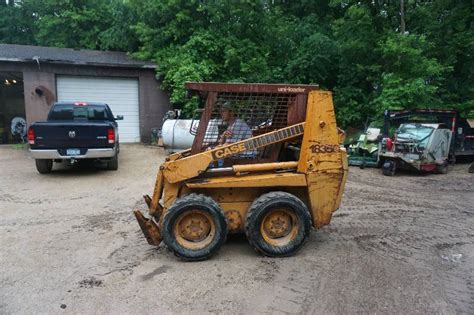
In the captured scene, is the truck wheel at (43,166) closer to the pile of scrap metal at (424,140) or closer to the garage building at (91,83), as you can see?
the garage building at (91,83)

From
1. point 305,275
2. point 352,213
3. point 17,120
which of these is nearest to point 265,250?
point 305,275

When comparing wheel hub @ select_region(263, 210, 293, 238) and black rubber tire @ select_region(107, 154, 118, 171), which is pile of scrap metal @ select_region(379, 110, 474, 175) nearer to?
wheel hub @ select_region(263, 210, 293, 238)

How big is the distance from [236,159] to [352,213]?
2935 millimetres

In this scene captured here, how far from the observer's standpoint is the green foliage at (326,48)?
16.0 meters

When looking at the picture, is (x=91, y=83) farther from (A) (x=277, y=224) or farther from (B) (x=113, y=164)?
(A) (x=277, y=224)

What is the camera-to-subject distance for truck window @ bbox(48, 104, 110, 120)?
11.7 meters

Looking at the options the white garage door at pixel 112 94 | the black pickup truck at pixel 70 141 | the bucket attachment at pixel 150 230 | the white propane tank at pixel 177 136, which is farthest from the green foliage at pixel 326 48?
the bucket attachment at pixel 150 230

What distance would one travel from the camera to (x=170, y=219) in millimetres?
4891

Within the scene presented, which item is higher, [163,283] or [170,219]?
[170,219]

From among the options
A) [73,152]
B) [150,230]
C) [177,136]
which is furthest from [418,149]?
[73,152]

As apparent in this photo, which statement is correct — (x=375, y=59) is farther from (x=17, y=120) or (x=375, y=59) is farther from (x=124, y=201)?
(x=17, y=120)

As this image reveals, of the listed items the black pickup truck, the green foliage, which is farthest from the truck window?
the green foliage

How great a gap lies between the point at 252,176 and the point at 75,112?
8.46 metres

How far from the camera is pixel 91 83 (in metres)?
17.6
